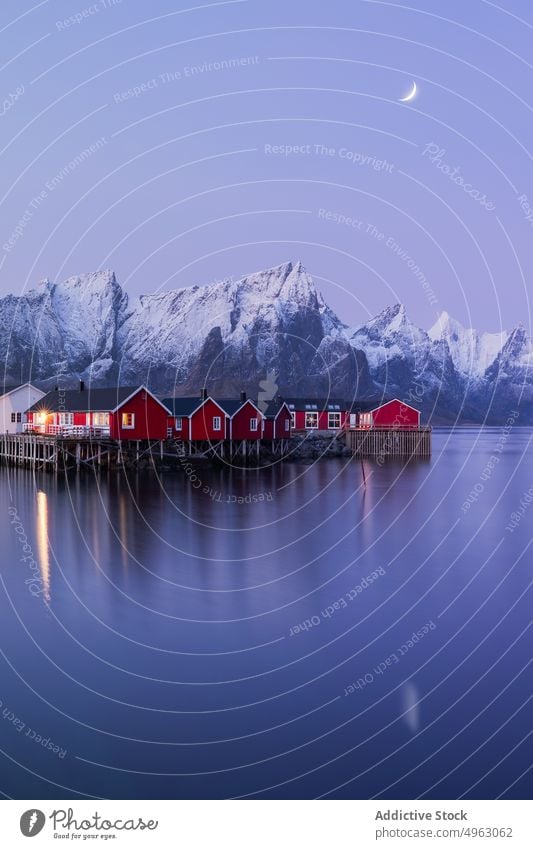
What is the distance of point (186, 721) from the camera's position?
13.7 m

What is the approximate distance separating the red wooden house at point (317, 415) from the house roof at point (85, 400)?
1213 inches

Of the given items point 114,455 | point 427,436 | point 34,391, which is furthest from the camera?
point 427,436

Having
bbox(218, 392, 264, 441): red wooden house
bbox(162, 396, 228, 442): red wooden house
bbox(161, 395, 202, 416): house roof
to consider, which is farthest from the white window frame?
bbox(218, 392, 264, 441): red wooden house

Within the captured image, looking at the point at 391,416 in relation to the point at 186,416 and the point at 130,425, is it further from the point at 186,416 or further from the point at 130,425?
the point at 130,425

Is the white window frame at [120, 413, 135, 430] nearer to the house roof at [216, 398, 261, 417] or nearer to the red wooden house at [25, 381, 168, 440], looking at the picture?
the red wooden house at [25, 381, 168, 440]

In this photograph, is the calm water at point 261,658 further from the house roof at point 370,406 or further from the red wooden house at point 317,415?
the red wooden house at point 317,415

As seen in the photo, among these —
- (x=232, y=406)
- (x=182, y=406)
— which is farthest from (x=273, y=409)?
(x=182, y=406)

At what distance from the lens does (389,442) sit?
82.2 m

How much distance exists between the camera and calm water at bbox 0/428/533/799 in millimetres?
12141

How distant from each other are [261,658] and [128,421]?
3965 centimetres

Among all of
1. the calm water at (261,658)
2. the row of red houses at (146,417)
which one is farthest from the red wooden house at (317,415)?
the calm water at (261,658)
